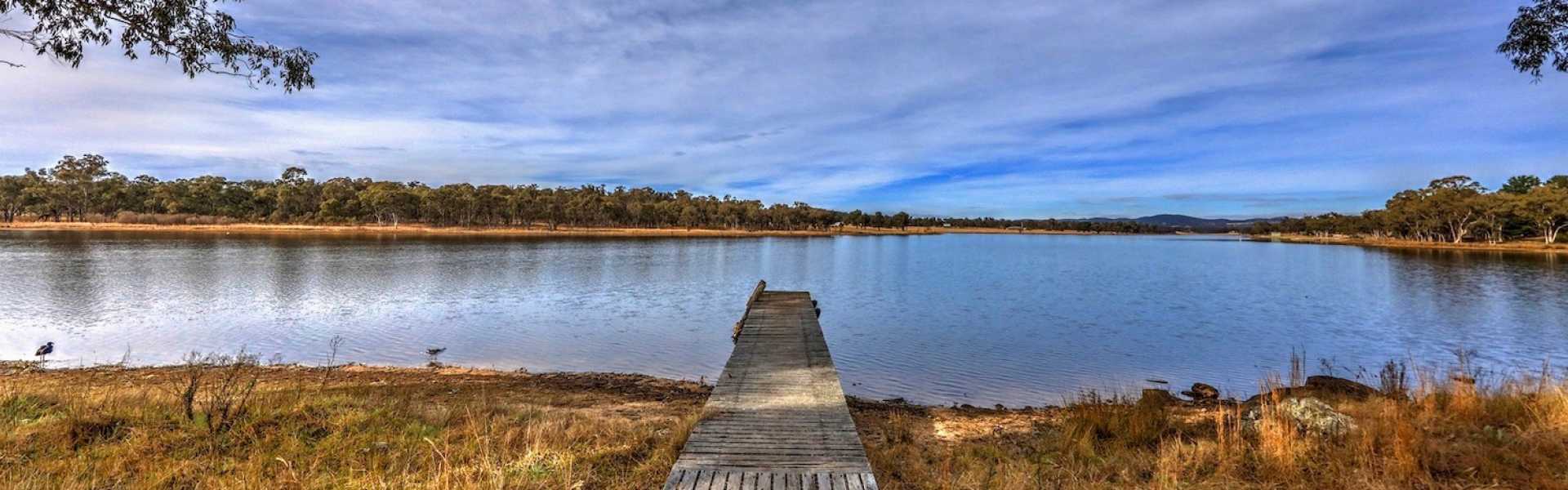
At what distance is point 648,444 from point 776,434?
1.25 meters

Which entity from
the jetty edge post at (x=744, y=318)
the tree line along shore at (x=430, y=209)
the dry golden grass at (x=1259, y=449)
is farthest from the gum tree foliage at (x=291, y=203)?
the dry golden grass at (x=1259, y=449)

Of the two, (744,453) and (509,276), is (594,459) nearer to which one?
(744,453)

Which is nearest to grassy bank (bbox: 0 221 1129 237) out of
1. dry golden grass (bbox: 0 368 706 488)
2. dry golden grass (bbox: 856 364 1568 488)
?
dry golden grass (bbox: 0 368 706 488)

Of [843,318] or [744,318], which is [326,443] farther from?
[843,318]

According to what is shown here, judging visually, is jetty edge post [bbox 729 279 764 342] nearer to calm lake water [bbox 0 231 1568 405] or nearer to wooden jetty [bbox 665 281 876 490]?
calm lake water [bbox 0 231 1568 405]

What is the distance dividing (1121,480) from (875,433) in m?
2.83

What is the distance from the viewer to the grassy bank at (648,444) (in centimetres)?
495

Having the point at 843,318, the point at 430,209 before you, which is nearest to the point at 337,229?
the point at 430,209

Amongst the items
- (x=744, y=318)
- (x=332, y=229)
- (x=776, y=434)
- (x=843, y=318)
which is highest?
(x=332, y=229)

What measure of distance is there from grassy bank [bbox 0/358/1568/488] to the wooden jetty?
374 millimetres

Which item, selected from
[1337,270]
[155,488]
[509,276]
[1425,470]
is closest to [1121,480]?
[1425,470]

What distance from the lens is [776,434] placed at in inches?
251

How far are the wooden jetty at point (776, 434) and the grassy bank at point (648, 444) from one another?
1.23 ft

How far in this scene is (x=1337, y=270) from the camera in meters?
41.1
